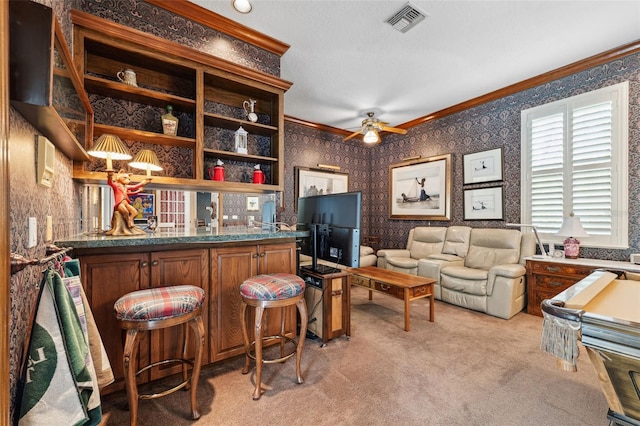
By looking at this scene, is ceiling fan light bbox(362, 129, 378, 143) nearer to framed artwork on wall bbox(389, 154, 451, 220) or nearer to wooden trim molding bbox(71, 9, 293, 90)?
framed artwork on wall bbox(389, 154, 451, 220)

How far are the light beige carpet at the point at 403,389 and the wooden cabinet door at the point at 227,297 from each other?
0.21 metres

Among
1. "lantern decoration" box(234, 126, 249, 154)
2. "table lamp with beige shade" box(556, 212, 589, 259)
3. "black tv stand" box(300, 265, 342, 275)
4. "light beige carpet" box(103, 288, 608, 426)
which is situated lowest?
"light beige carpet" box(103, 288, 608, 426)

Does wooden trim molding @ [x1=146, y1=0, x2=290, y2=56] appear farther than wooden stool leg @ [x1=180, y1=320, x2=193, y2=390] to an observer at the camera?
Yes

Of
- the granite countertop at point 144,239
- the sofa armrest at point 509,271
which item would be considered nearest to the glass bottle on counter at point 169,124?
the granite countertop at point 144,239

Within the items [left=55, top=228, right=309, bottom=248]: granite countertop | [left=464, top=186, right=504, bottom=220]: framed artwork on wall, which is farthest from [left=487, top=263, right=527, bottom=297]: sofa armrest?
[left=55, top=228, right=309, bottom=248]: granite countertop

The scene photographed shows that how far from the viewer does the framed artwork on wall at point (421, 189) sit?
15.9ft

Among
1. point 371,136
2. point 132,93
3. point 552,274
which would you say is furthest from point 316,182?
point 552,274

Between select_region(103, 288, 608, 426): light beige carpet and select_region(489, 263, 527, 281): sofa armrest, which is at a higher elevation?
select_region(489, 263, 527, 281): sofa armrest

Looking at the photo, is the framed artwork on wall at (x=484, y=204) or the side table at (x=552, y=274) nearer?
the side table at (x=552, y=274)

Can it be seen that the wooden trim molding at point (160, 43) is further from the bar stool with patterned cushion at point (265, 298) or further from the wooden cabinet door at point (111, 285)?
the bar stool with patterned cushion at point (265, 298)

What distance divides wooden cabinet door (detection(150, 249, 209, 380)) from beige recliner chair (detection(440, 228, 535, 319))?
3193mm

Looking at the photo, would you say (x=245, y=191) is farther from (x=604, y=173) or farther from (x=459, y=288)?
(x=604, y=173)

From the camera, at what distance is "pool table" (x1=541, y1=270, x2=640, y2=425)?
979 millimetres

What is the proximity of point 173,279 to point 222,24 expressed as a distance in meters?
2.40
